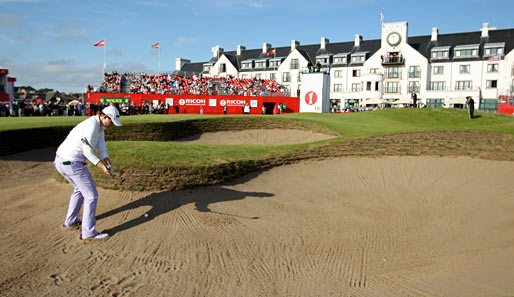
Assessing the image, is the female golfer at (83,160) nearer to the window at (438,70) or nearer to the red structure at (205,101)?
the red structure at (205,101)

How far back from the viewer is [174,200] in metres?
8.47

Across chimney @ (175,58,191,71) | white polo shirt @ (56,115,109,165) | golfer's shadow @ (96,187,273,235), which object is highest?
chimney @ (175,58,191,71)

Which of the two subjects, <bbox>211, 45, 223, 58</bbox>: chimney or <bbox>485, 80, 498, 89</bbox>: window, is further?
<bbox>211, 45, 223, 58</bbox>: chimney

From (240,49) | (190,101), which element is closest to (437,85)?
(190,101)

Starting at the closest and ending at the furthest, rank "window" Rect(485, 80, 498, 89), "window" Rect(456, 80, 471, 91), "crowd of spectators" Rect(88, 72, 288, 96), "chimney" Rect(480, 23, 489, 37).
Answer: "crowd of spectators" Rect(88, 72, 288, 96) < "window" Rect(485, 80, 498, 89) < "window" Rect(456, 80, 471, 91) < "chimney" Rect(480, 23, 489, 37)

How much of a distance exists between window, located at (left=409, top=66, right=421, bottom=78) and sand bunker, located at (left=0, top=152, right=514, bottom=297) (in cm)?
6043

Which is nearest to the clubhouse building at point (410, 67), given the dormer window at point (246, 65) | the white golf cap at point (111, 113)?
the dormer window at point (246, 65)

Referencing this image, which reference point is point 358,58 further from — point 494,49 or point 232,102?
point 232,102

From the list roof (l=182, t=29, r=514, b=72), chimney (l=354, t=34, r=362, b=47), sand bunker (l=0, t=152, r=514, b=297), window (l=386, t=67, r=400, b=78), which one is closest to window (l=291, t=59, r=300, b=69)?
roof (l=182, t=29, r=514, b=72)

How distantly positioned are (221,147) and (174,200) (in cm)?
436

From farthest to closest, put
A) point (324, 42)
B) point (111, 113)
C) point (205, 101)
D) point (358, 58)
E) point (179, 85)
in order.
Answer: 1. point (324, 42)
2. point (358, 58)
3. point (179, 85)
4. point (205, 101)
5. point (111, 113)

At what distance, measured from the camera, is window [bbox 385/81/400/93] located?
6756 centimetres

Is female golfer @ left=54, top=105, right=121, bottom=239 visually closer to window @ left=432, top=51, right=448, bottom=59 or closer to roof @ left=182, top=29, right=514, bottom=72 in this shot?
roof @ left=182, top=29, right=514, bottom=72

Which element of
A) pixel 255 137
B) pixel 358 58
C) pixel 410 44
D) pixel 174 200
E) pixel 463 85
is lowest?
pixel 174 200
